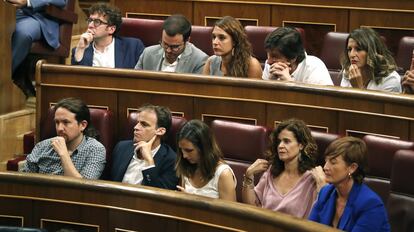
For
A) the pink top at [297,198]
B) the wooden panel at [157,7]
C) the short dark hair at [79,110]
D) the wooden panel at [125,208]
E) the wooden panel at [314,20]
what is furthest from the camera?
the wooden panel at [157,7]

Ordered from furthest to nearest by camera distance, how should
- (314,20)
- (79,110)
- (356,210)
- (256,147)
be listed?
1. (314,20)
2. (79,110)
3. (256,147)
4. (356,210)

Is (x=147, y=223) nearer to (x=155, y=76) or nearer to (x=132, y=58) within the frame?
(x=155, y=76)

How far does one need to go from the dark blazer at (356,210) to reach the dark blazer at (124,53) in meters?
0.61

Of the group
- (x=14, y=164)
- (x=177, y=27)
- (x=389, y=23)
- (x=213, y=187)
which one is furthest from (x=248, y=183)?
(x=389, y=23)

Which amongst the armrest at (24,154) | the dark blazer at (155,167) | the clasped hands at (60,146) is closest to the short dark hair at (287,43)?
the dark blazer at (155,167)

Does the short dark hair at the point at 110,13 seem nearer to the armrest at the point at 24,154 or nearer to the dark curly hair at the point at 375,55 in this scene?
the armrest at the point at 24,154

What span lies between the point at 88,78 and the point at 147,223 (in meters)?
0.40

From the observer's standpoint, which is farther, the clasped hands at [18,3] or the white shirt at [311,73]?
the clasped hands at [18,3]

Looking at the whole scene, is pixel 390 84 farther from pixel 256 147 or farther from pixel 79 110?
pixel 79 110

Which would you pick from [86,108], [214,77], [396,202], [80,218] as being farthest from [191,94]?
[396,202]

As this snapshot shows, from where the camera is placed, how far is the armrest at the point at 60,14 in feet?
5.99

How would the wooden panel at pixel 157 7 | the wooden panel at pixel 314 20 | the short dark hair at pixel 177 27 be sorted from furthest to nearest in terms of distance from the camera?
the wooden panel at pixel 157 7 → the wooden panel at pixel 314 20 → the short dark hair at pixel 177 27

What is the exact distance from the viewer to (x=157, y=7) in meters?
1.98

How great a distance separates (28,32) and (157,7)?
302 millimetres
